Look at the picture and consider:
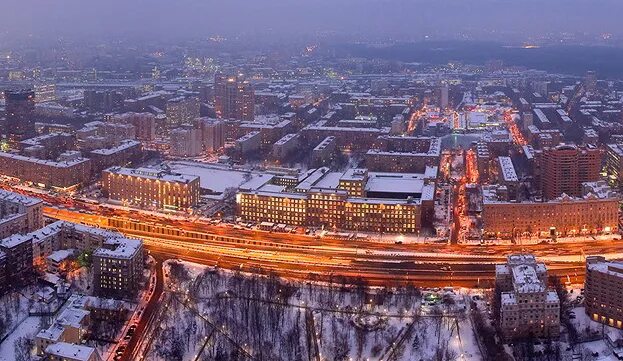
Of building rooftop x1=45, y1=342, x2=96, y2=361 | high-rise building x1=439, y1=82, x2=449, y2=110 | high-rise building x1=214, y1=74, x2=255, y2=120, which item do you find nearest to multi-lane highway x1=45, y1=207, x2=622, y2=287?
building rooftop x1=45, y1=342, x2=96, y2=361

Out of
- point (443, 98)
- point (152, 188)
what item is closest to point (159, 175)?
point (152, 188)

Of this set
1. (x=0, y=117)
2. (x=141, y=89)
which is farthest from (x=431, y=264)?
(x=141, y=89)

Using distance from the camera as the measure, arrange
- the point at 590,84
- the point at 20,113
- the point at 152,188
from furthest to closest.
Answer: the point at 590,84 → the point at 20,113 → the point at 152,188

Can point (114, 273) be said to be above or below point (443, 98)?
below

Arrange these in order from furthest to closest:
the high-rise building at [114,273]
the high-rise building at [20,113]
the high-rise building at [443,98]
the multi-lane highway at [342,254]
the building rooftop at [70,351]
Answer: the high-rise building at [443,98] → the high-rise building at [20,113] → the multi-lane highway at [342,254] → the high-rise building at [114,273] → the building rooftop at [70,351]

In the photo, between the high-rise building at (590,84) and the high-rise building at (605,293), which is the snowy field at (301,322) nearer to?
the high-rise building at (605,293)

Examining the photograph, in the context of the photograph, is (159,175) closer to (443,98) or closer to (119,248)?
(119,248)

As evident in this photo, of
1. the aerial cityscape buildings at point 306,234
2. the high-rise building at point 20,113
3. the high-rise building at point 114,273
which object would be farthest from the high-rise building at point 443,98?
the high-rise building at point 114,273
